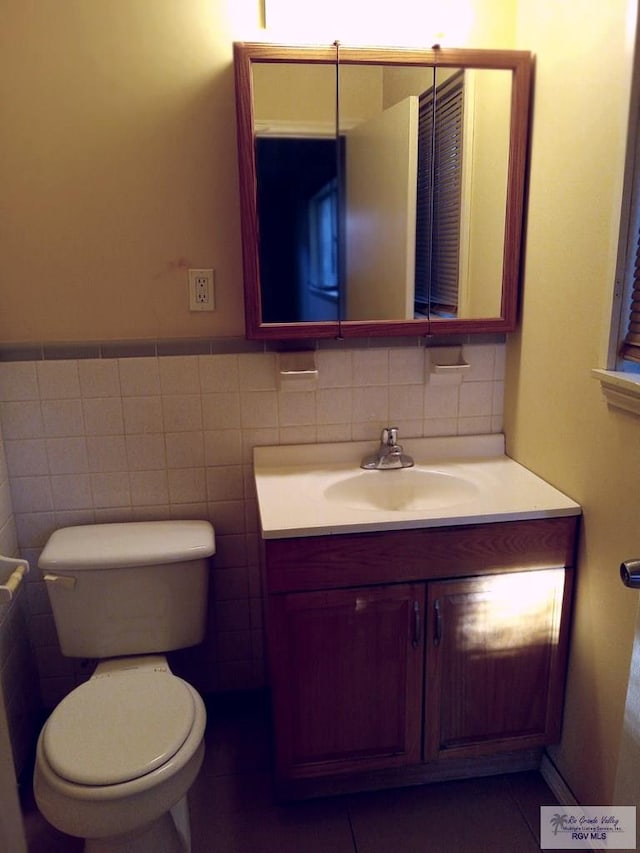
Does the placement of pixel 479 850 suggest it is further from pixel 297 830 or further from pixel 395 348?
pixel 395 348

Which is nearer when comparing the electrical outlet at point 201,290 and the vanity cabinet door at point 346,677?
the vanity cabinet door at point 346,677

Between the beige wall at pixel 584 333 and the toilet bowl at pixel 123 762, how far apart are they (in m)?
0.94

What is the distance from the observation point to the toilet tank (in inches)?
69.1

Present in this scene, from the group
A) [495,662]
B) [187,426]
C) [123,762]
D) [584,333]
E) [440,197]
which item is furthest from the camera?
[187,426]

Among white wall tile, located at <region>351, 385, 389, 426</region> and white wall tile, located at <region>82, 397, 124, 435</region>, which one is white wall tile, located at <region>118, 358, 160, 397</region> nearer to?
white wall tile, located at <region>82, 397, 124, 435</region>

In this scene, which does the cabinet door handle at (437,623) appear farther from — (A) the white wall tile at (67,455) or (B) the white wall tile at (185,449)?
(A) the white wall tile at (67,455)

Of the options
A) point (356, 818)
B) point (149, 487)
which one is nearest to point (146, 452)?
point (149, 487)

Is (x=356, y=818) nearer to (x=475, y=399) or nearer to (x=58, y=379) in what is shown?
(x=475, y=399)

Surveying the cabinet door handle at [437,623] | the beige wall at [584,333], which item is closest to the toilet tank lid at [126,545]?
the cabinet door handle at [437,623]

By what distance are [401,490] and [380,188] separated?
83 cm

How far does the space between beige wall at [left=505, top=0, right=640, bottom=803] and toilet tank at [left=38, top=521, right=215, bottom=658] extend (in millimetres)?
977

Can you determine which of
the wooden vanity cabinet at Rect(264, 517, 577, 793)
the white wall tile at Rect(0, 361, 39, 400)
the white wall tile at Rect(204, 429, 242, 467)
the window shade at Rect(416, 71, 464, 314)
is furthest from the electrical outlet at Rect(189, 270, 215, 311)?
the wooden vanity cabinet at Rect(264, 517, 577, 793)

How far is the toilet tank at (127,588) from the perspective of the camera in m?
1.75

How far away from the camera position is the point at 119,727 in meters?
1.49
